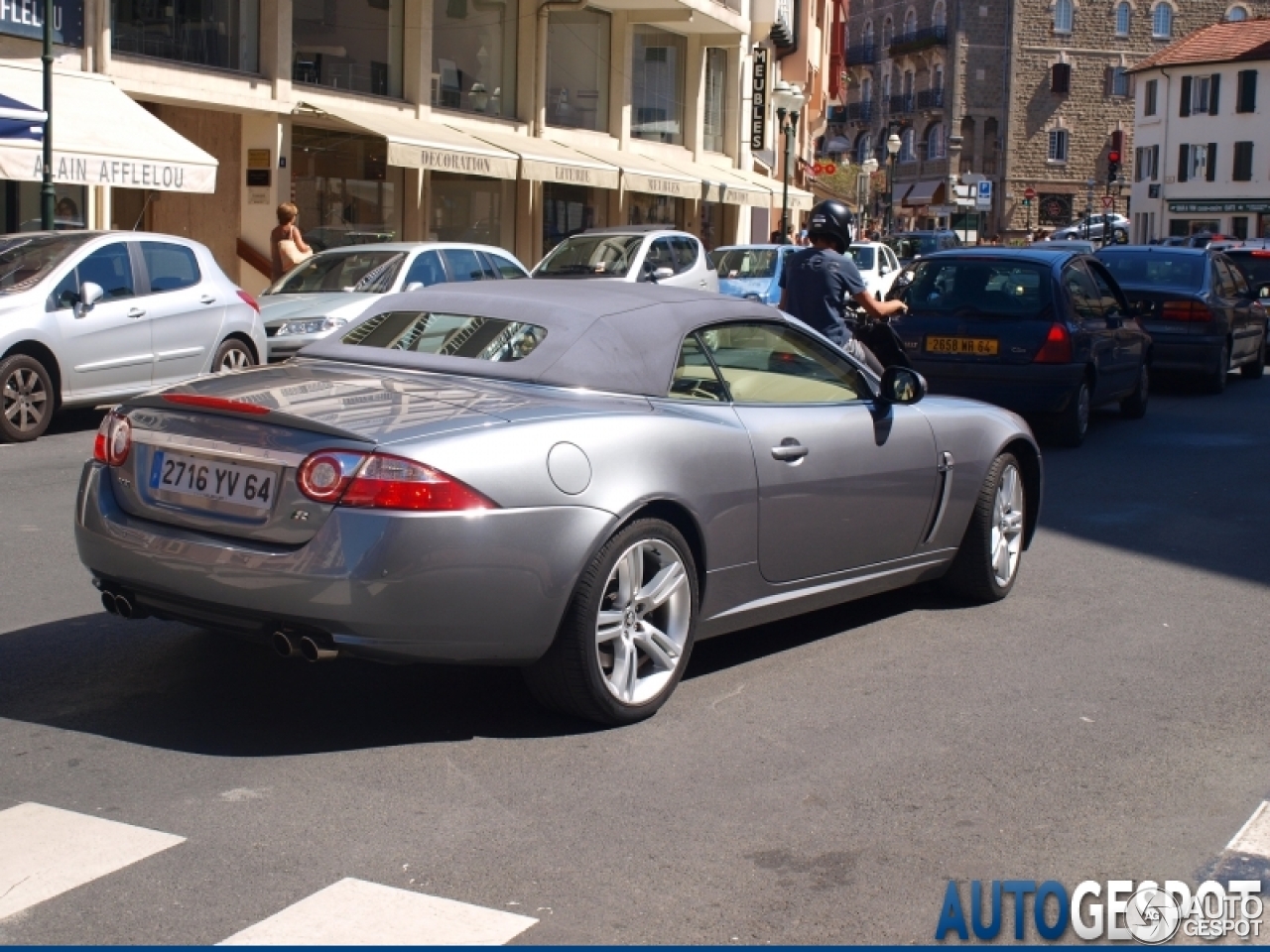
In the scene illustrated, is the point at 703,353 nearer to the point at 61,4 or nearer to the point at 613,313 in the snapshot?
the point at 613,313

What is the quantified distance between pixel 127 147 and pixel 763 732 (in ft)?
52.3

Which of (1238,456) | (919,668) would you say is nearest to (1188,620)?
(919,668)

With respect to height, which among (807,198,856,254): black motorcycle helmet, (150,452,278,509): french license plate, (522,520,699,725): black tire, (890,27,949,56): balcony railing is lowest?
(522,520,699,725): black tire

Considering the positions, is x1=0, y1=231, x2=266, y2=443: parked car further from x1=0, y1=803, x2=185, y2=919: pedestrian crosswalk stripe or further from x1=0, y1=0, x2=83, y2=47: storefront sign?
x1=0, y1=803, x2=185, y2=919: pedestrian crosswalk stripe

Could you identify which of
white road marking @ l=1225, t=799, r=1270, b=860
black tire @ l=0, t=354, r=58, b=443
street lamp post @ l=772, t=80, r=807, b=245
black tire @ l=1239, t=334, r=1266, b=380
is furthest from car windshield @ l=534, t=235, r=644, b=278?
white road marking @ l=1225, t=799, r=1270, b=860

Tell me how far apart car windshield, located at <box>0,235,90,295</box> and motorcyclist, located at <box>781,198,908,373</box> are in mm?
6095

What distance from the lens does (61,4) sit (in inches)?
829

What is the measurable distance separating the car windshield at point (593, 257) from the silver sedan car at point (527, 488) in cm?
1579

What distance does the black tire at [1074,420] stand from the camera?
13.9 m

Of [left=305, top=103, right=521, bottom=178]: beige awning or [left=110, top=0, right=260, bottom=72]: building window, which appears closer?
[left=110, top=0, right=260, bottom=72]: building window

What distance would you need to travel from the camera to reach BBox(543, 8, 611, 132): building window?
32531mm

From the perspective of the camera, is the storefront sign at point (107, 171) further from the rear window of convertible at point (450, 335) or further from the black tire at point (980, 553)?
the black tire at point (980, 553)

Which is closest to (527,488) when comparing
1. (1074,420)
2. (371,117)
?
(1074,420)

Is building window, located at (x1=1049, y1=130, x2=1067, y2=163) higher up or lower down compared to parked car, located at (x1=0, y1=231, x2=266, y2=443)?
higher up
